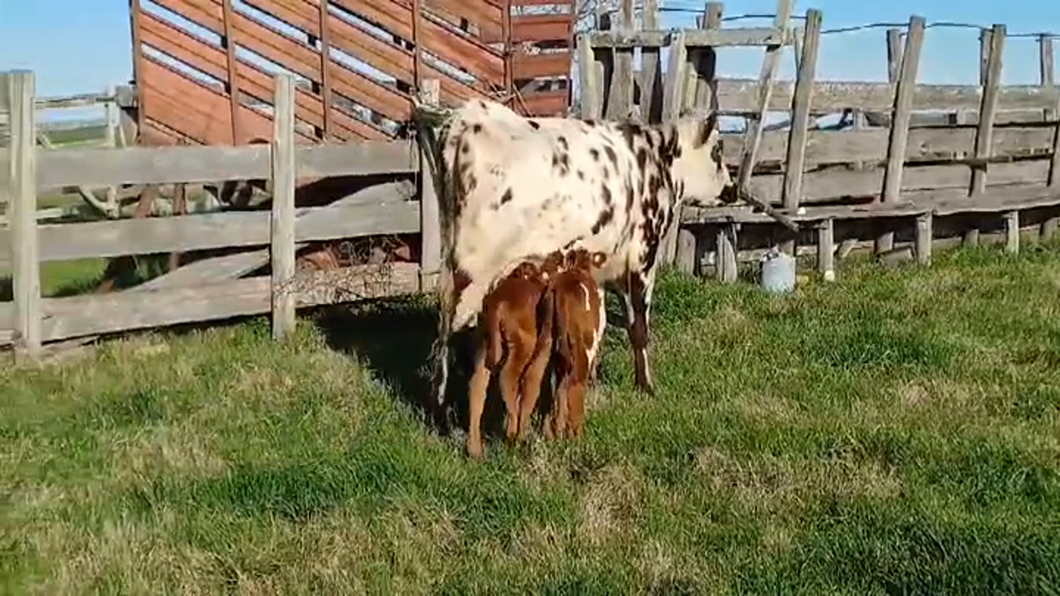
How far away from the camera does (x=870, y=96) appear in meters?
14.3

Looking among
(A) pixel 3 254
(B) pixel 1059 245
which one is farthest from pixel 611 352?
(B) pixel 1059 245

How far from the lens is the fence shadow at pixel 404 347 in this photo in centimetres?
828

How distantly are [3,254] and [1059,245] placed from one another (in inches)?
446

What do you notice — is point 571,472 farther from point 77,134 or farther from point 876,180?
point 77,134

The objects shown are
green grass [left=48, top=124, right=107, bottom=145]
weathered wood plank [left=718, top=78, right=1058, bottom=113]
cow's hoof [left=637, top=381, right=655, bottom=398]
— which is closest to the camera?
cow's hoof [left=637, top=381, right=655, bottom=398]

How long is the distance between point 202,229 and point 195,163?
51 centimetres

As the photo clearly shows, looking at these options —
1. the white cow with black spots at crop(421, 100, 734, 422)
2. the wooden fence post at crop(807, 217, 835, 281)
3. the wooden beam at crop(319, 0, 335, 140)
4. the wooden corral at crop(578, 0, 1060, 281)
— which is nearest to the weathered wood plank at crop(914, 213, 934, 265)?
the wooden corral at crop(578, 0, 1060, 281)

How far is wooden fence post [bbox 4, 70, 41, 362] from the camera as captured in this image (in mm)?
9484

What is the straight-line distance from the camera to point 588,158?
28.2ft

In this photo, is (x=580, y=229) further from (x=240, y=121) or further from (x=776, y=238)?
(x=776, y=238)

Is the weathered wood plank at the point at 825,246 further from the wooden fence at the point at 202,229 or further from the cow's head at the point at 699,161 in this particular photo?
the wooden fence at the point at 202,229

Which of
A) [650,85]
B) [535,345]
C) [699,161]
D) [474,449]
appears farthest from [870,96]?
[474,449]

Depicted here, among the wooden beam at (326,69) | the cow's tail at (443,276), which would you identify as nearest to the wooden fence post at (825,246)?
the wooden beam at (326,69)

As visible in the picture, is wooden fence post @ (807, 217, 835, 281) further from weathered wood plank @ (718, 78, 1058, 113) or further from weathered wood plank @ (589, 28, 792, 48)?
weathered wood plank @ (589, 28, 792, 48)
